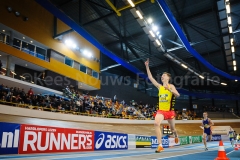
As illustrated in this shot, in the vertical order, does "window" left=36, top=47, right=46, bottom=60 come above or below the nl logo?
above

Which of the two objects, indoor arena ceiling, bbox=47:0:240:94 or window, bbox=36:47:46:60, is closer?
indoor arena ceiling, bbox=47:0:240:94

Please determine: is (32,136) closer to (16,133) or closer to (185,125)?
(16,133)

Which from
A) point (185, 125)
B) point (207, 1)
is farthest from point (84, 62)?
point (185, 125)

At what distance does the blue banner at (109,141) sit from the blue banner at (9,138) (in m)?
4.35

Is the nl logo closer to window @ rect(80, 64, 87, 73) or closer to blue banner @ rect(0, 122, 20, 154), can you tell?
blue banner @ rect(0, 122, 20, 154)

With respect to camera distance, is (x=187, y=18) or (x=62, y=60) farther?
(x=62, y=60)

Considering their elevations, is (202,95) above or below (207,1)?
below

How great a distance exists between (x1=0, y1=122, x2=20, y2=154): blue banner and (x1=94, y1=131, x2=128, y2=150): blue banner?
4350 mm

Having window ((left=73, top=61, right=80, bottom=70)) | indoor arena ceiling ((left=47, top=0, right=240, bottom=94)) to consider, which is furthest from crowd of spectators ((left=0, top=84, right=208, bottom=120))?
indoor arena ceiling ((left=47, top=0, right=240, bottom=94))

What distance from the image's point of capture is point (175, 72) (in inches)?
1491

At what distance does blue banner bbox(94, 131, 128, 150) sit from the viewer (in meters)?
10.8

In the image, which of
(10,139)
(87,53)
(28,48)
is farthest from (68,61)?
(10,139)

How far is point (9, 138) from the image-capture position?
690 centimetres

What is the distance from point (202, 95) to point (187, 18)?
22.5 meters
